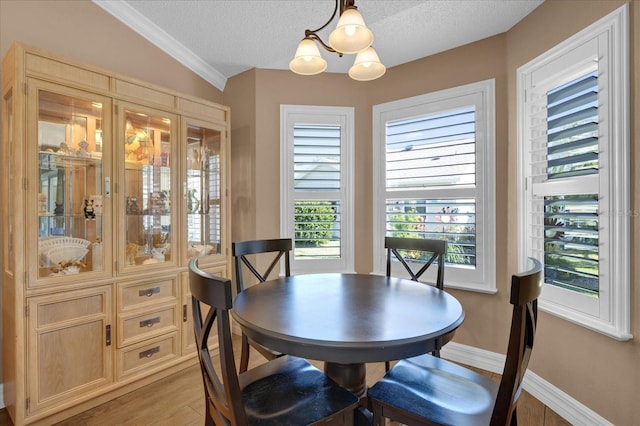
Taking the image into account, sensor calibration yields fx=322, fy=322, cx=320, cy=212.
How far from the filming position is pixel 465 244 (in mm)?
2650

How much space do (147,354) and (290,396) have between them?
1.52 m

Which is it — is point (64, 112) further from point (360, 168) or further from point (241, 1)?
point (360, 168)

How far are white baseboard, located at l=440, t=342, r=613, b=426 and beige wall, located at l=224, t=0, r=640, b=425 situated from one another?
43 millimetres

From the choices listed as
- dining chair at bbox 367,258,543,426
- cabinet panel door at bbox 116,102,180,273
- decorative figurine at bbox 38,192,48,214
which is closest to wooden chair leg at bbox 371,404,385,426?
dining chair at bbox 367,258,543,426

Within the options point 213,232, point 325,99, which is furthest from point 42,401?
point 325,99

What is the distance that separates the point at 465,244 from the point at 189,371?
242 centimetres

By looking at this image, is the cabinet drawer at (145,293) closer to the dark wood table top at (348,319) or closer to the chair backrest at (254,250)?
the chair backrest at (254,250)

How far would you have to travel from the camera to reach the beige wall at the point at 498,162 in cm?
168

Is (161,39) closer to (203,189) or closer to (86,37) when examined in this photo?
(86,37)

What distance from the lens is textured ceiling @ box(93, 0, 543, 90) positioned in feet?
7.20

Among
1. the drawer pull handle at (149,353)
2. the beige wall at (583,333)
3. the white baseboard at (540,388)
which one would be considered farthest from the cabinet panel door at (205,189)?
the beige wall at (583,333)

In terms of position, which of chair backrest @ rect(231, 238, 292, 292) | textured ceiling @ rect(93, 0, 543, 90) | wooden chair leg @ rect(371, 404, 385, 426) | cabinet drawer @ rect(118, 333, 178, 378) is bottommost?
cabinet drawer @ rect(118, 333, 178, 378)

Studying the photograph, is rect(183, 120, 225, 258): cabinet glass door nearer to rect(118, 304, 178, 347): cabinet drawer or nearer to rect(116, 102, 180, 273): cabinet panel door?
rect(116, 102, 180, 273): cabinet panel door

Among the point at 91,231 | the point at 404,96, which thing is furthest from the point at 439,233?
the point at 91,231
